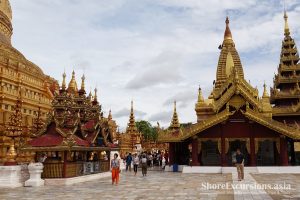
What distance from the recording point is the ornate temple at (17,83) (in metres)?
33.8

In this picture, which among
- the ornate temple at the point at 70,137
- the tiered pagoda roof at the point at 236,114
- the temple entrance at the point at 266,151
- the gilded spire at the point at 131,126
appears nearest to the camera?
the ornate temple at the point at 70,137

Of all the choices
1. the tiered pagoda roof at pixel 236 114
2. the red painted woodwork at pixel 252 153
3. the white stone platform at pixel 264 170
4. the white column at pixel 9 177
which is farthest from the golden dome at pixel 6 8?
the red painted woodwork at pixel 252 153

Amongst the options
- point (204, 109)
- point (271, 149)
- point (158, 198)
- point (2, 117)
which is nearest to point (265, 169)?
point (271, 149)

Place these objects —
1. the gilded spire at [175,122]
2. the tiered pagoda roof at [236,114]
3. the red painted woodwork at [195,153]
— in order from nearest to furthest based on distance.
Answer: the tiered pagoda roof at [236,114], the red painted woodwork at [195,153], the gilded spire at [175,122]

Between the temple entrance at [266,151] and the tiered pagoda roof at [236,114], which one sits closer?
the tiered pagoda roof at [236,114]

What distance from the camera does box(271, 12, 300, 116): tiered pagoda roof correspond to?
3350cm

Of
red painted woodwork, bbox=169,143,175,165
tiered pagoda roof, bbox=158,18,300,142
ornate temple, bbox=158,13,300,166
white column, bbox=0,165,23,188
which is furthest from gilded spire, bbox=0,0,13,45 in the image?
white column, bbox=0,165,23,188

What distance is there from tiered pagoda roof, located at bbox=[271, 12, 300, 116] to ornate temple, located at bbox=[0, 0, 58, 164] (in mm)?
22824

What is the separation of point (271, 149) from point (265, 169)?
529cm

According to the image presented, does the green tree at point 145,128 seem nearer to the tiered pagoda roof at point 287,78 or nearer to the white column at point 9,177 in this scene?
the tiered pagoda roof at point 287,78

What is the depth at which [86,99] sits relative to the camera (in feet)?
76.9

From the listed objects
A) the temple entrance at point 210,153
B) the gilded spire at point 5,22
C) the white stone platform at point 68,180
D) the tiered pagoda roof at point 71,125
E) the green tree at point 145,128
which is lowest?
the white stone platform at point 68,180

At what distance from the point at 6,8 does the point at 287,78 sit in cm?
3374

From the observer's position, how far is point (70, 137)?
16.5 metres
